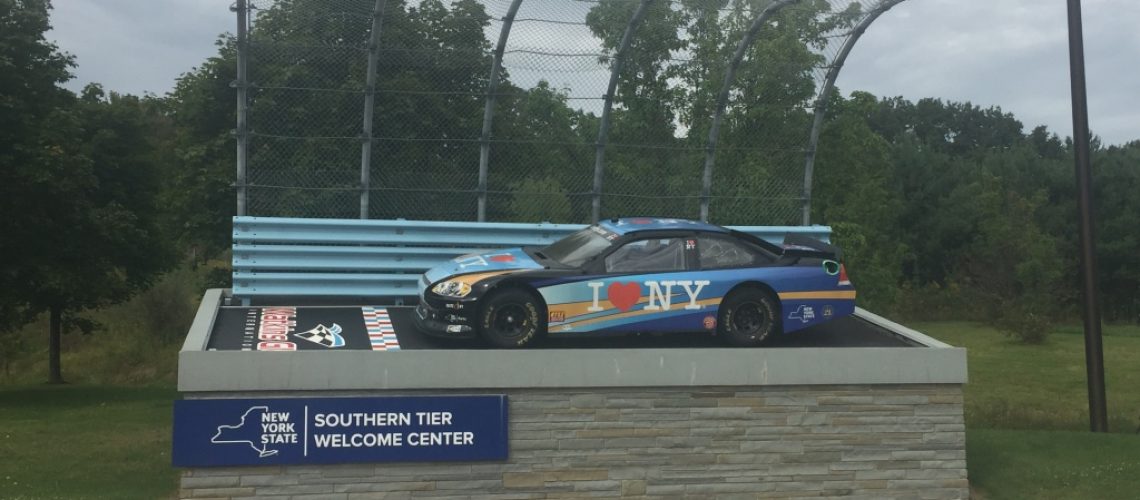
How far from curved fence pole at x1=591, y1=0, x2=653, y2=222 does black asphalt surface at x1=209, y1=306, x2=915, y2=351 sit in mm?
2185

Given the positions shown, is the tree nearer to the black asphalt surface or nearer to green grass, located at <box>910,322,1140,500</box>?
the black asphalt surface

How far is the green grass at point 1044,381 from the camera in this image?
15008mm

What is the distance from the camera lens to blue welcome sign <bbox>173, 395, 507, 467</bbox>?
845cm

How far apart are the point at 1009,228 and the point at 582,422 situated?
114ft

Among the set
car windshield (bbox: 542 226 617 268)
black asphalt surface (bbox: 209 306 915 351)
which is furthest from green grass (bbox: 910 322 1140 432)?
car windshield (bbox: 542 226 617 268)

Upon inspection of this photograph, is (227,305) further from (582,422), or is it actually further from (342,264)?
(582,422)

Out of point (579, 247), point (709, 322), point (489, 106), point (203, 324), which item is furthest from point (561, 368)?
point (489, 106)

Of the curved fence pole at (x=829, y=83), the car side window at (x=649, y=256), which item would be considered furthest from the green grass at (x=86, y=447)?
the curved fence pole at (x=829, y=83)

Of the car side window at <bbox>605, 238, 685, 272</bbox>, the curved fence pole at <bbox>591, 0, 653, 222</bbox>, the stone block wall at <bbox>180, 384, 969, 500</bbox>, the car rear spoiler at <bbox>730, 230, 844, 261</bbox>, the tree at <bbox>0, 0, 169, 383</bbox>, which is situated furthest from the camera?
the tree at <bbox>0, 0, 169, 383</bbox>

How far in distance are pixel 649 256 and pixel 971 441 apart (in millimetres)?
4646

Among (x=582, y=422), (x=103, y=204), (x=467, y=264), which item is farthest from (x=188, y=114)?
(x=582, y=422)

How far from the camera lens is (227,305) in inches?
466

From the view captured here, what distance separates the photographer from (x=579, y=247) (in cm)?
1090

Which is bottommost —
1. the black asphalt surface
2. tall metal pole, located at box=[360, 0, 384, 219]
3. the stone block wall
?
the stone block wall
